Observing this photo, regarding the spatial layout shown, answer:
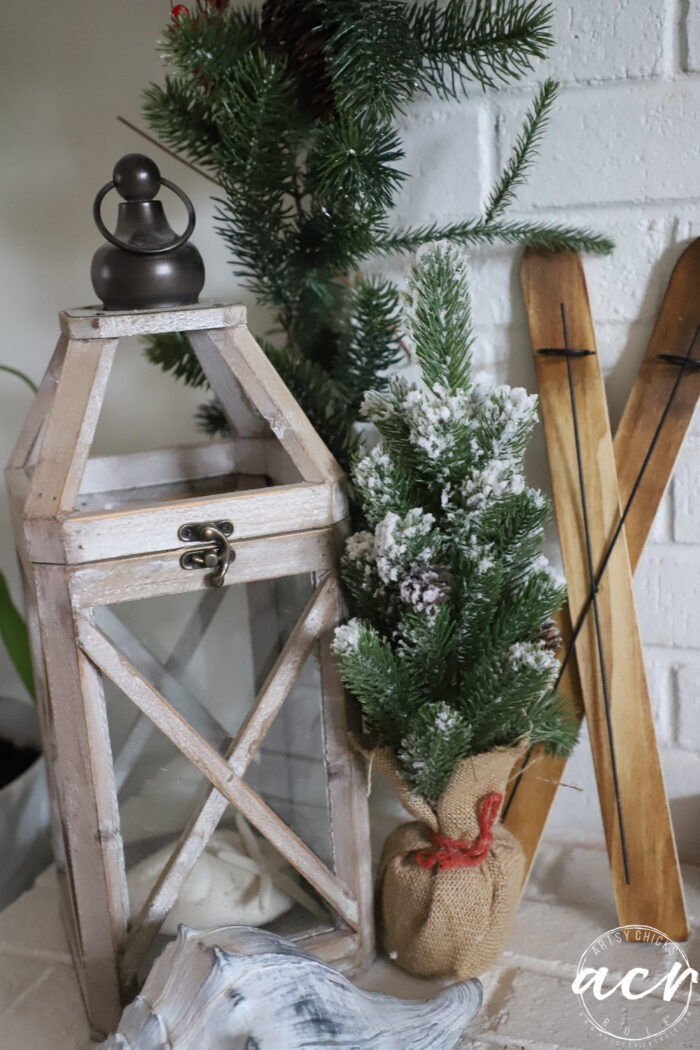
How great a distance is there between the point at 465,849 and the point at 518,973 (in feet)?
0.41

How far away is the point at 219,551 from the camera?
68 cm

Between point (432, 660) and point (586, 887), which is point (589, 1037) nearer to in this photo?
point (586, 887)

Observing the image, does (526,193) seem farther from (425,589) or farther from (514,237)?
(425,589)

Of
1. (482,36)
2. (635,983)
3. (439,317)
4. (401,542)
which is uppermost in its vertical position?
(482,36)

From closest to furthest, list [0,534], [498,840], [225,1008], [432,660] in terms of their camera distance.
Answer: [225,1008] → [432,660] → [498,840] → [0,534]

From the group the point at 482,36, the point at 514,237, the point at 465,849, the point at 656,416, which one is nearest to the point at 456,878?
the point at 465,849

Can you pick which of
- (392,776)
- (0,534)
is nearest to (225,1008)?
(392,776)

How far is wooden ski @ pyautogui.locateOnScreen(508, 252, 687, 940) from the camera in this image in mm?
825

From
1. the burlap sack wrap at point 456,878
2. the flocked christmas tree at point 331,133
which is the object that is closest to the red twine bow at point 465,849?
the burlap sack wrap at point 456,878

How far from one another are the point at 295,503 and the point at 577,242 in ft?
1.09

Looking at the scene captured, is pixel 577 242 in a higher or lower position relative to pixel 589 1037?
higher

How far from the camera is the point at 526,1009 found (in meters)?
0.74

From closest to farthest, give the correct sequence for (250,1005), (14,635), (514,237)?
(250,1005) → (514,237) → (14,635)

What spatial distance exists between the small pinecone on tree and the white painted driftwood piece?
0.24 metres
